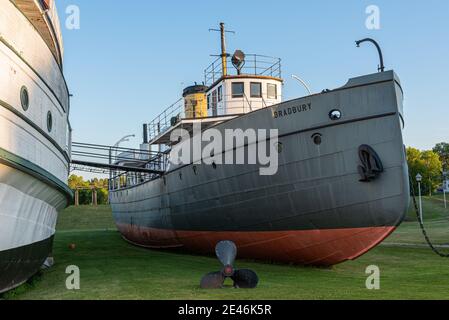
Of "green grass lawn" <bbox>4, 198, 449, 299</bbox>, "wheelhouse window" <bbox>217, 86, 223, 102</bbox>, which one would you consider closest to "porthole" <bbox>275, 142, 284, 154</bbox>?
"green grass lawn" <bbox>4, 198, 449, 299</bbox>

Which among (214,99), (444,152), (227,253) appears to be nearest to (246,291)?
(227,253)

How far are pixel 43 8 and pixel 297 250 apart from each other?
735cm

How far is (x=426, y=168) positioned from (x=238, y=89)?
2582 inches

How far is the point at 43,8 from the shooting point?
8648 millimetres

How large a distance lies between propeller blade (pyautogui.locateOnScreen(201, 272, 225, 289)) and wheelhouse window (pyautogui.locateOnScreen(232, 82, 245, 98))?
344 inches

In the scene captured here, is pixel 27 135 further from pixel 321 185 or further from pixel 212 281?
pixel 321 185

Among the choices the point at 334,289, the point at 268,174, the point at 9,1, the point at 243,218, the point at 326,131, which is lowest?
the point at 334,289

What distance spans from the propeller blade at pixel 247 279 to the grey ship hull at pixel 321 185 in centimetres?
330

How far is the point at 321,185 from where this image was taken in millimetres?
10516

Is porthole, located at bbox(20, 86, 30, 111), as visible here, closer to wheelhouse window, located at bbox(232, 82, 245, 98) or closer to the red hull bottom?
the red hull bottom

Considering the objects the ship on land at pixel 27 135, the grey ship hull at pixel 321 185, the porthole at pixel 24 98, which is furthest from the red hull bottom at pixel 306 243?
the porthole at pixel 24 98
